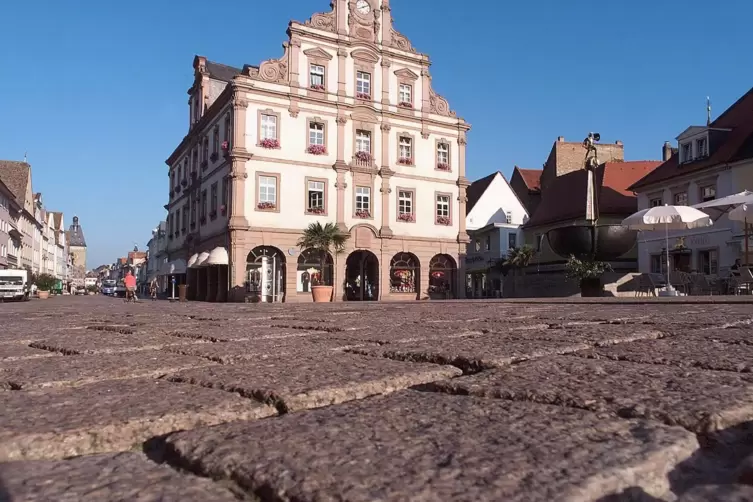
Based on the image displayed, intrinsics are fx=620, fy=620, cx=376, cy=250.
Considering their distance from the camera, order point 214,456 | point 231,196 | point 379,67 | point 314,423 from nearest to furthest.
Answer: point 214,456
point 314,423
point 231,196
point 379,67

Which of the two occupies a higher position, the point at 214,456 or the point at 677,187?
the point at 677,187

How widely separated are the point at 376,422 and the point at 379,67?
31.4 metres

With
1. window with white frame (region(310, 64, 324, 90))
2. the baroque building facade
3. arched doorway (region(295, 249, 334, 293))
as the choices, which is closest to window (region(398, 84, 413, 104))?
the baroque building facade

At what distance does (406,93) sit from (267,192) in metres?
9.39

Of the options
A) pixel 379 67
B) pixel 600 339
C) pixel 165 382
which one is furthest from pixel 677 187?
pixel 165 382

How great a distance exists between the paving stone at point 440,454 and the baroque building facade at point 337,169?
86.4 ft

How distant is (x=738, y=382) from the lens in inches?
79.0

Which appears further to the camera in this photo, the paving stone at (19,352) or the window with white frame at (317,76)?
the window with white frame at (317,76)

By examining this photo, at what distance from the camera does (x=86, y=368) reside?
263 centimetres

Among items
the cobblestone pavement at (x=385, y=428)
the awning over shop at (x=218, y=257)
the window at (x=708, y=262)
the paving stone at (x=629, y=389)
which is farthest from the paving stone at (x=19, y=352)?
the window at (x=708, y=262)

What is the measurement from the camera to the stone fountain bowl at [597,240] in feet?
59.9

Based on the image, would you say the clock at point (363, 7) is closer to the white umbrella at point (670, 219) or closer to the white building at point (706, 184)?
the white building at point (706, 184)

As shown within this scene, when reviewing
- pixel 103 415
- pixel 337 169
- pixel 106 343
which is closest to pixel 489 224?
→ pixel 337 169

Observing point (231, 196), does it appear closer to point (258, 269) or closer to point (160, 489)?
point (258, 269)
